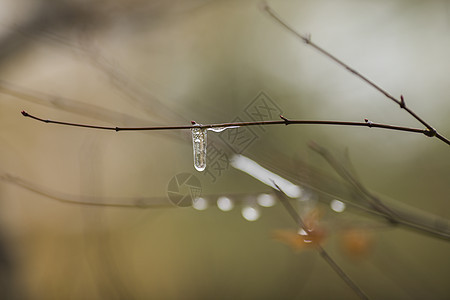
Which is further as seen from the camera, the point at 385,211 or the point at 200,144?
the point at 385,211

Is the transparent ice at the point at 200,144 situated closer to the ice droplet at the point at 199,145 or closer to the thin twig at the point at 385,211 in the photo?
the ice droplet at the point at 199,145

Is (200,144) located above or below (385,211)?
below

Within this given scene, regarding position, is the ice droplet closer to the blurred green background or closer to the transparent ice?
the transparent ice

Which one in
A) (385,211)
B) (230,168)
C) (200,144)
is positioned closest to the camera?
(200,144)

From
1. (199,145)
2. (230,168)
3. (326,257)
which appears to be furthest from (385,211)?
(230,168)

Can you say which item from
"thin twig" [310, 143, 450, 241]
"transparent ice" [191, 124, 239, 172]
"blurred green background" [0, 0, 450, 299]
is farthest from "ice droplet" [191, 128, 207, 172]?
"blurred green background" [0, 0, 450, 299]

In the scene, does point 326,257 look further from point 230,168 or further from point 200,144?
point 230,168

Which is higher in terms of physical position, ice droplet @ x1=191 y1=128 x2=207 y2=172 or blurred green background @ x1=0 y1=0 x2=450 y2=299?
blurred green background @ x1=0 y1=0 x2=450 y2=299

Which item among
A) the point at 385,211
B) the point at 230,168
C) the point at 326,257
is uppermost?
the point at 230,168
